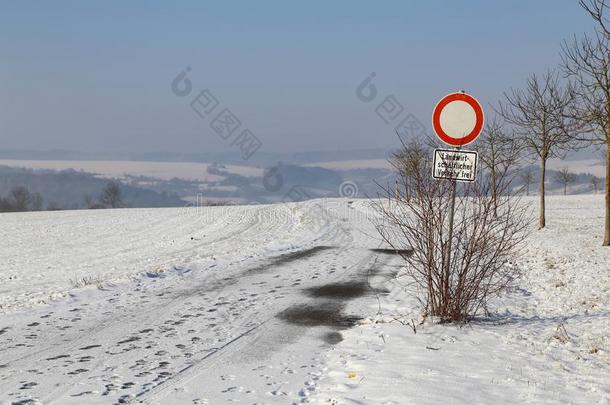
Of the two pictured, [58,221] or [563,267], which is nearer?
[563,267]

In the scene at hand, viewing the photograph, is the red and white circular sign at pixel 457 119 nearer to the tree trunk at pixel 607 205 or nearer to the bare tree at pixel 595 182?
the tree trunk at pixel 607 205

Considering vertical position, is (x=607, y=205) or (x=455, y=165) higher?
(x=455, y=165)

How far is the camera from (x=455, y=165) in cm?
711

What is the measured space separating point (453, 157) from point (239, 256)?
30.9 feet

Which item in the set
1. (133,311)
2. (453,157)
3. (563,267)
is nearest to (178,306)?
(133,311)

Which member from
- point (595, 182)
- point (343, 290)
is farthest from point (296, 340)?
point (595, 182)

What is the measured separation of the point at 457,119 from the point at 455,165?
0.65 metres

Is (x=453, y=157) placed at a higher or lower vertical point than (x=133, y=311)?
higher

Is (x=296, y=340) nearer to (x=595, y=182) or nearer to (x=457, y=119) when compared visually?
(x=457, y=119)

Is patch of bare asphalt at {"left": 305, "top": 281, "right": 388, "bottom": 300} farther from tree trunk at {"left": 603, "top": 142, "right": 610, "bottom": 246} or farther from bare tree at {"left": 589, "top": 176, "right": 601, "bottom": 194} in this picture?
bare tree at {"left": 589, "top": 176, "right": 601, "bottom": 194}

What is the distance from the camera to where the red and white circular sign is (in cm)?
728

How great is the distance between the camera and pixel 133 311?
8734 millimetres

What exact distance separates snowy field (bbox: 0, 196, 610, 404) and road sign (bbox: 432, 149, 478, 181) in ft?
6.51

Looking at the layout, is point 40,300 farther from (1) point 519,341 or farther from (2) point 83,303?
(1) point 519,341
